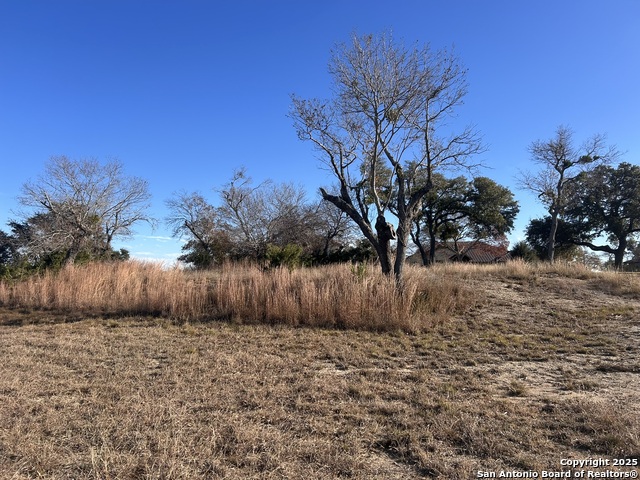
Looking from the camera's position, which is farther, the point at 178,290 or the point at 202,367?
the point at 178,290

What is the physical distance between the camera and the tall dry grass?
781 cm

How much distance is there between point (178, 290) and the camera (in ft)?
30.3

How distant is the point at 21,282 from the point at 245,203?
20595mm

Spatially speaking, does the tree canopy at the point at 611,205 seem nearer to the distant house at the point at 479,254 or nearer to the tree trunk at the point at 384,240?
the distant house at the point at 479,254

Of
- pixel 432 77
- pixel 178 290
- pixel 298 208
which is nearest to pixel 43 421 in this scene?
pixel 178 290

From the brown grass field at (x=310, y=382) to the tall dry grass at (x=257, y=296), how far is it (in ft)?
0.15

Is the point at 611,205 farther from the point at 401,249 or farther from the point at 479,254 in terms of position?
the point at 401,249

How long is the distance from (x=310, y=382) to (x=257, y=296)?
4546mm

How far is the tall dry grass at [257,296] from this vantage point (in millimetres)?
7812

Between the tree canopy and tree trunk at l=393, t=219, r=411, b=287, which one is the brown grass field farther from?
the tree canopy

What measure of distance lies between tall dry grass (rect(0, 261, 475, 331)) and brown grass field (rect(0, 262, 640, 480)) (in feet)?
0.15

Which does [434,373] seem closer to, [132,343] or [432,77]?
[132,343]

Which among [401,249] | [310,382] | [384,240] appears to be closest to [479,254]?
[384,240]

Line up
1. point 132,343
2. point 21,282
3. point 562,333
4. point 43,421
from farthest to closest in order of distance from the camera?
point 21,282
point 562,333
point 132,343
point 43,421
